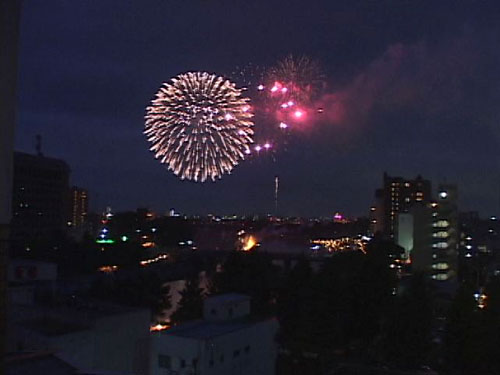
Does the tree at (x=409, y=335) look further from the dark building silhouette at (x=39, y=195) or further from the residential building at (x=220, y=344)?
the dark building silhouette at (x=39, y=195)

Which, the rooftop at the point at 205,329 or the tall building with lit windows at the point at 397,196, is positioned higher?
the tall building with lit windows at the point at 397,196

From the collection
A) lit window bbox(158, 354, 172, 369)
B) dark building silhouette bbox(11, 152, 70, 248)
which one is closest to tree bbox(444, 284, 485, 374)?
lit window bbox(158, 354, 172, 369)

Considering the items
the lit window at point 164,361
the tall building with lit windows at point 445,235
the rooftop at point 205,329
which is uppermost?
the tall building with lit windows at point 445,235

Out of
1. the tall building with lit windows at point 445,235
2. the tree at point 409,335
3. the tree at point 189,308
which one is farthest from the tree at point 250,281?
the tall building with lit windows at point 445,235

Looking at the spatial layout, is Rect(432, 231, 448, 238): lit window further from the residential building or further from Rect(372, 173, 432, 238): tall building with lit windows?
Rect(372, 173, 432, 238): tall building with lit windows

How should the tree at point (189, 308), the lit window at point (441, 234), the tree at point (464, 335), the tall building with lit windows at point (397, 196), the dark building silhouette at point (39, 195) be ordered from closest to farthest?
the tree at point (464, 335)
the tree at point (189, 308)
the lit window at point (441, 234)
the dark building silhouette at point (39, 195)
the tall building with lit windows at point (397, 196)

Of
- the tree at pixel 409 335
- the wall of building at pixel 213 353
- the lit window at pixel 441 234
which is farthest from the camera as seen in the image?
the lit window at pixel 441 234

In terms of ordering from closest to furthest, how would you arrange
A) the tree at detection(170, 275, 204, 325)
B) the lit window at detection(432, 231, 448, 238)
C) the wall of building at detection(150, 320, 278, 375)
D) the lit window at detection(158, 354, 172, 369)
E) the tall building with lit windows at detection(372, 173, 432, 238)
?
the wall of building at detection(150, 320, 278, 375)
the lit window at detection(158, 354, 172, 369)
the tree at detection(170, 275, 204, 325)
the lit window at detection(432, 231, 448, 238)
the tall building with lit windows at detection(372, 173, 432, 238)

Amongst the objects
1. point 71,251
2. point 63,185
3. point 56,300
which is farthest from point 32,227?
point 56,300
